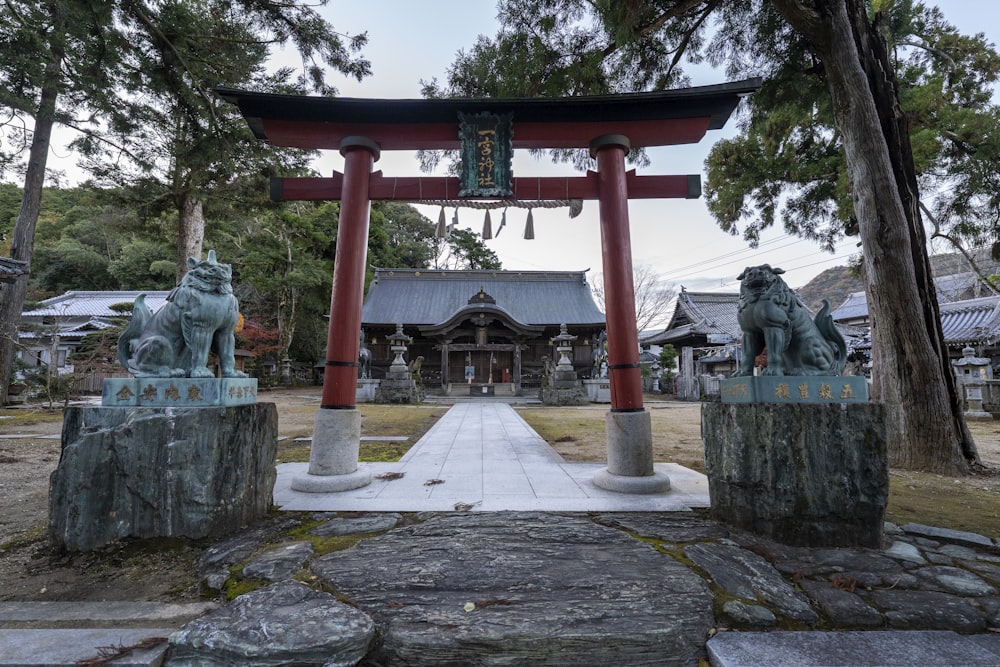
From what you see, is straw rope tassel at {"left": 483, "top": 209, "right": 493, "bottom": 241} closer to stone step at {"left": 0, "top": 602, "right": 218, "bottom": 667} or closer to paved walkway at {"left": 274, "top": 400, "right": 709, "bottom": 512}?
paved walkway at {"left": 274, "top": 400, "right": 709, "bottom": 512}

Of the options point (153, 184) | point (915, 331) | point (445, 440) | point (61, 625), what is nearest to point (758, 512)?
point (61, 625)

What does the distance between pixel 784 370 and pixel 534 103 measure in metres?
3.62

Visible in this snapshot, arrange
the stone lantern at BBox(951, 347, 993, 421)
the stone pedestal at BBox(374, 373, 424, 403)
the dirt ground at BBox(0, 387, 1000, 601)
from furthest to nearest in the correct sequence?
1. the stone pedestal at BBox(374, 373, 424, 403)
2. the stone lantern at BBox(951, 347, 993, 421)
3. the dirt ground at BBox(0, 387, 1000, 601)

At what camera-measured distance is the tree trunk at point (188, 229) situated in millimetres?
10180

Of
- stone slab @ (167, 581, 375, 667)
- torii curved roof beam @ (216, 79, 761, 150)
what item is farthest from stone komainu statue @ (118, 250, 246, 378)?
torii curved roof beam @ (216, 79, 761, 150)

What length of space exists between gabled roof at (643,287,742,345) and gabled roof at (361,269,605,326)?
4.63m

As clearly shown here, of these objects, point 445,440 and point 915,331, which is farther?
Answer: point 445,440

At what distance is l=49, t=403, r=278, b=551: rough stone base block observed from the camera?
258cm

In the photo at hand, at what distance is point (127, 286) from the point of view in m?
28.7

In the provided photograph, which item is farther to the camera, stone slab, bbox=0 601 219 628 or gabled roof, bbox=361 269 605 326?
gabled roof, bbox=361 269 605 326

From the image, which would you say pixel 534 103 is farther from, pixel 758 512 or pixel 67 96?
pixel 67 96

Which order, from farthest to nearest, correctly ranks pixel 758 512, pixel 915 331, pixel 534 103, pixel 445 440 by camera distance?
1. pixel 445 440
2. pixel 915 331
3. pixel 534 103
4. pixel 758 512

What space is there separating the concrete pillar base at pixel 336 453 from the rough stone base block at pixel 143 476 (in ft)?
3.57

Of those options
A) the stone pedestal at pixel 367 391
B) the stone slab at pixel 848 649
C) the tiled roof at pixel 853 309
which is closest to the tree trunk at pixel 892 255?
the stone slab at pixel 848 649
